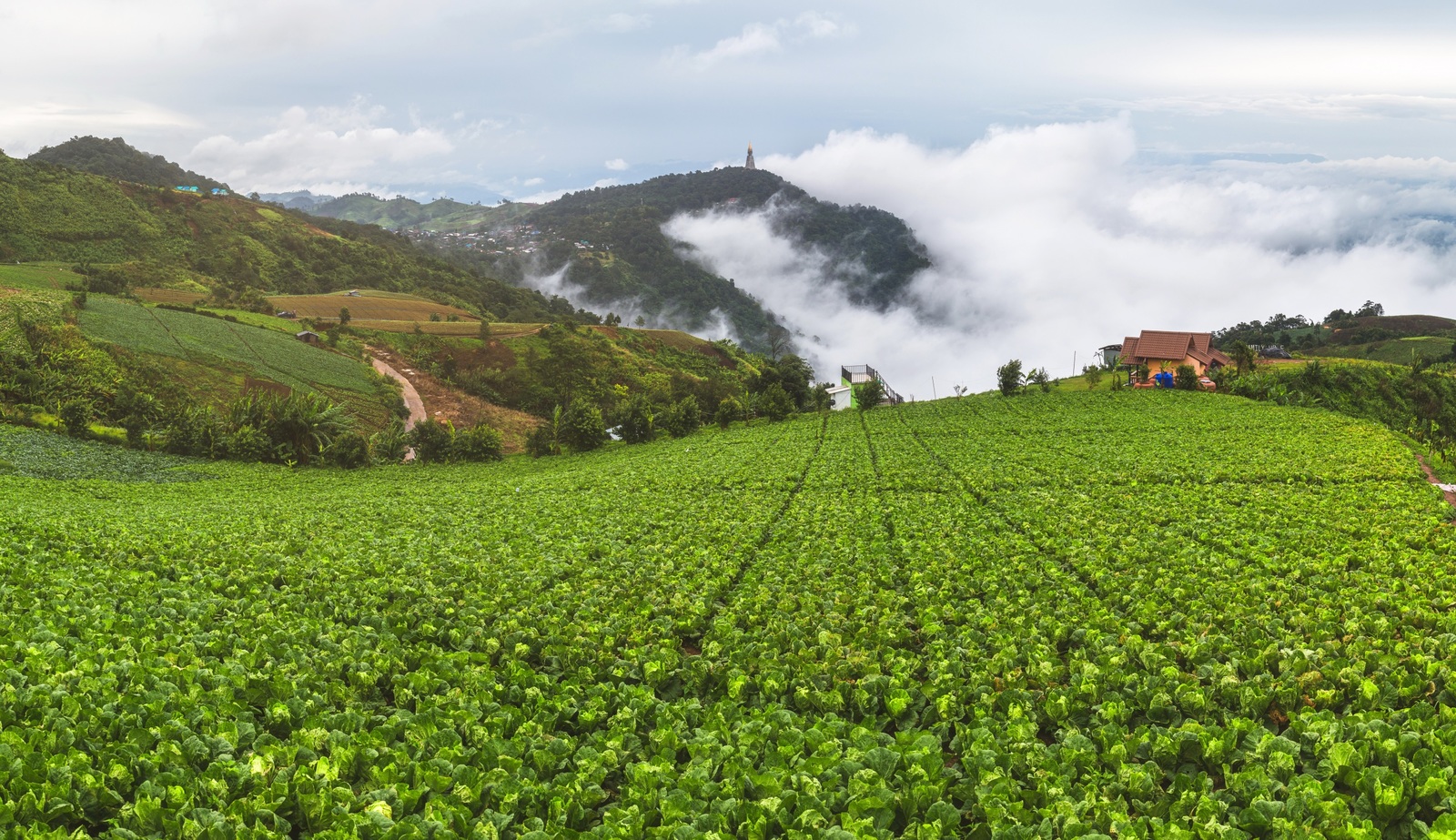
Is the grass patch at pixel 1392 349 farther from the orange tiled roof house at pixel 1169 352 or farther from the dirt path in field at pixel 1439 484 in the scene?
the dirt path in field at pixel 1439 484

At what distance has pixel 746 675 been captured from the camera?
9305 millimetres

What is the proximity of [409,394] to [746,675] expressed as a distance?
3164 inches

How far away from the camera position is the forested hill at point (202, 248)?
106m

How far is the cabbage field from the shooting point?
6.28 metres

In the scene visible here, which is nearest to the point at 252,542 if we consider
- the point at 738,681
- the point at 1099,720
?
the point at 738,681

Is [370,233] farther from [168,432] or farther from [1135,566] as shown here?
[1135,566]

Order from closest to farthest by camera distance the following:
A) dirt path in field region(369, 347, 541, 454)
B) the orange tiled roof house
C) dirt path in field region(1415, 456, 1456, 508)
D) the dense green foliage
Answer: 1. dirt path in field region(1415, 456, 1456, 508)
2. the dense green foliage
3. the orange tiled roof house
4. dirt path in field region(369, 347, 541, 454)

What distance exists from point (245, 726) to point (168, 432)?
4627cm

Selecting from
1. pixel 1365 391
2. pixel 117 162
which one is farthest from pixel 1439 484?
pixel 117 162

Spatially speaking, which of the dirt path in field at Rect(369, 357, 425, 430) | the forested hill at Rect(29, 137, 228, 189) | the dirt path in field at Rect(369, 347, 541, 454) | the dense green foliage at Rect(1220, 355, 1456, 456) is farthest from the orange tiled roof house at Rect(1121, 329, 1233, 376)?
the forested hill at Rect(29, 137, 228, 189)

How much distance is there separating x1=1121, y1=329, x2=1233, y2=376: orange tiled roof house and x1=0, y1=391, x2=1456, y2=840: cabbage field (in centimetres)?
4875

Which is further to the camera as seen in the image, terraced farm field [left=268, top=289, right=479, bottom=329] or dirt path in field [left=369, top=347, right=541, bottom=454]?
terraced farm field [left=268, top=289, right=479, bottom=329]

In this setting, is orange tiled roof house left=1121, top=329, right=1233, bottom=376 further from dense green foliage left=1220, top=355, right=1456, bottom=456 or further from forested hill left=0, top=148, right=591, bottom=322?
forested hill left=0, top=148, right=591, bottom=322

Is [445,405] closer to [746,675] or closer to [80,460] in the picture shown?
[80,460]
